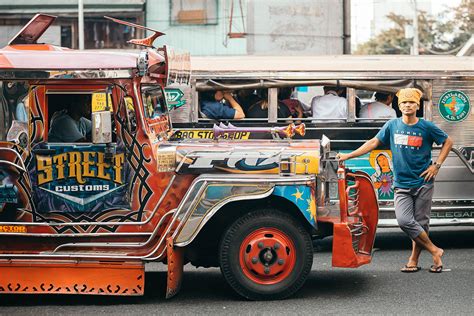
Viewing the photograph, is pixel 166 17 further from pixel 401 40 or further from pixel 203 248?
pixel 401 40

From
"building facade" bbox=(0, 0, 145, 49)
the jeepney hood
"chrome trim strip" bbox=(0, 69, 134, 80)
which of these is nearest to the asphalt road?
the jeepney hood

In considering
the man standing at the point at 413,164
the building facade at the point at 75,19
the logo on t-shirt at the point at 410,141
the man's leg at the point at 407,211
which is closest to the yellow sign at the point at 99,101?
the man standing at the point at 413,164

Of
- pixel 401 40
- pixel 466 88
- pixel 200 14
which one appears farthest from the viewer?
pixel 401 40

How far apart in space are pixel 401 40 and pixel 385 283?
156 ft

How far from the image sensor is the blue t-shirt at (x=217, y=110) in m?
12.0

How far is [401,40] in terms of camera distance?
182 feet

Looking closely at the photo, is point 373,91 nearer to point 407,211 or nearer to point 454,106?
point 454,106

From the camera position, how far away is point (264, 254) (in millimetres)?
8500

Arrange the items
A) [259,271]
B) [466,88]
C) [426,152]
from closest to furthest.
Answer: [259,271] → [426,152] → [466,88]

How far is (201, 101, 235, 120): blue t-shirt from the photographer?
11992 mm

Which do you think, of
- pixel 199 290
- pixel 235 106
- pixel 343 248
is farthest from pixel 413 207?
pixel 235 106

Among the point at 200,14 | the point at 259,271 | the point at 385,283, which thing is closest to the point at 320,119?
the point at 385,283

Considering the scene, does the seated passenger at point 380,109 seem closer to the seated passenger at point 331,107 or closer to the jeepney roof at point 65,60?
the seated passenger at point 331,107

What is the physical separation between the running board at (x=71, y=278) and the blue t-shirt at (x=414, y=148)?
292cm
